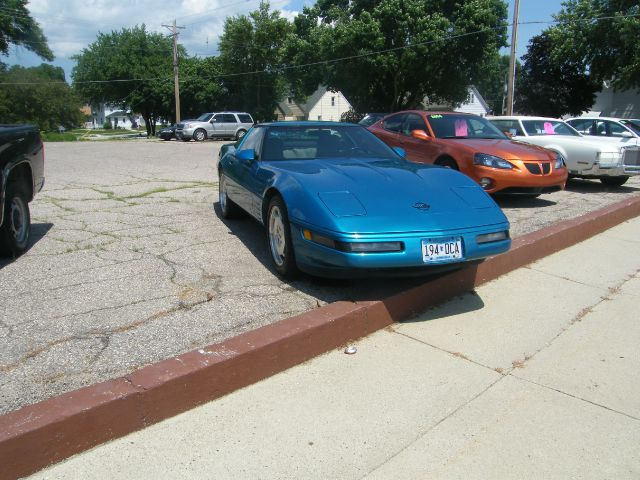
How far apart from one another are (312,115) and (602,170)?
59954mm

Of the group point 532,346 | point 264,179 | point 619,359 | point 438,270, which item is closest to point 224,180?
point 264,179

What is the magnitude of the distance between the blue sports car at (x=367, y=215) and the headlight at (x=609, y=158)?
6.15 meters

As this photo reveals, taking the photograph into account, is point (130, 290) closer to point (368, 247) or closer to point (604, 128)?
point (368, 247)

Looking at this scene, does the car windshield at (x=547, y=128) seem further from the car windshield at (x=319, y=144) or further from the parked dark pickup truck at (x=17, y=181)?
the parked dark pickup truck at (x=17, y=181)

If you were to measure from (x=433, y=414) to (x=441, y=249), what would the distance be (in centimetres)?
126

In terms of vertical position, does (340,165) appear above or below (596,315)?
above

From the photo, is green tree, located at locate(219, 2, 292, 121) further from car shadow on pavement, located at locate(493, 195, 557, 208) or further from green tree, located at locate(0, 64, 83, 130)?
car shadow on pavement, located at locate(493, 195, 557, 208)

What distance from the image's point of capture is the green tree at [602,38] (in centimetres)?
2655

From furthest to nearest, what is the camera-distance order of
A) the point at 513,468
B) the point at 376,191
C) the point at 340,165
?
the point at 340,165, the point at 376,191, the point at 513,468

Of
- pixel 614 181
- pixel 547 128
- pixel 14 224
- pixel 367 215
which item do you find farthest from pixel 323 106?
pixel 367 215

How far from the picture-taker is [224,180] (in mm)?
6656

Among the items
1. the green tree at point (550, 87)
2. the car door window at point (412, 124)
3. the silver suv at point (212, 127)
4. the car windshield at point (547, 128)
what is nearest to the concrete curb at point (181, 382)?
the car door window at point (412, 124)

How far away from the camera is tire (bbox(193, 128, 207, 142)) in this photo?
2943cm

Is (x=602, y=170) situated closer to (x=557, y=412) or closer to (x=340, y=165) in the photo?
(x=340, y=165)
